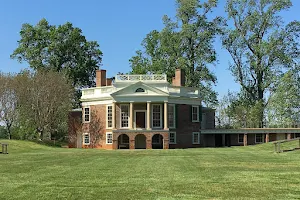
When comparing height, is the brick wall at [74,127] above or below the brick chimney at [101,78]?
below

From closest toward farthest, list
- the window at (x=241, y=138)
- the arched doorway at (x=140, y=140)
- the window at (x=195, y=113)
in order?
the arched doorway at (x=140, y=140) → the window at (x=195, y=113) → the window at (x=241, y=138)

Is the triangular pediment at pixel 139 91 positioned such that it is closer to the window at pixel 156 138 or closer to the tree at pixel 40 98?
the window at pixel 156 138

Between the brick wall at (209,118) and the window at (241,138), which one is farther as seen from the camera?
the brick wall at (209,118)

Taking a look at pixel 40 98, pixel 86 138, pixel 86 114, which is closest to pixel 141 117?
pixel 86 114

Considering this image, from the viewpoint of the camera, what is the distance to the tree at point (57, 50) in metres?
61.7

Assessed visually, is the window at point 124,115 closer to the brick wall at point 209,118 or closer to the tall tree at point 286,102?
the brick wall at point 209,118

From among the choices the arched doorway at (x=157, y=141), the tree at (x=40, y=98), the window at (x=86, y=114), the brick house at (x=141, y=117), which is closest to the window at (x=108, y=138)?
the brick house at (x=141, y=117)

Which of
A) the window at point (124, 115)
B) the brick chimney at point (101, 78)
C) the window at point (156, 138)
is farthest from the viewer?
the brick chimney at point (101, 78)

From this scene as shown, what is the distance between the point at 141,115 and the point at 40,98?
12407 millimetres

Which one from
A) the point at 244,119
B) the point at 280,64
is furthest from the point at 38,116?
the point at 280,64

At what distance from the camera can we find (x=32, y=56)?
6125cm

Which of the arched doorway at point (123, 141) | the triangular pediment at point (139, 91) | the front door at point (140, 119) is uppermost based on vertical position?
the triangular pediment at point (139, 91)

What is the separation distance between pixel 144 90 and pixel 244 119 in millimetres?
19500

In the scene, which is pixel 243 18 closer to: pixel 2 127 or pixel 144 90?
pixel 144 90
